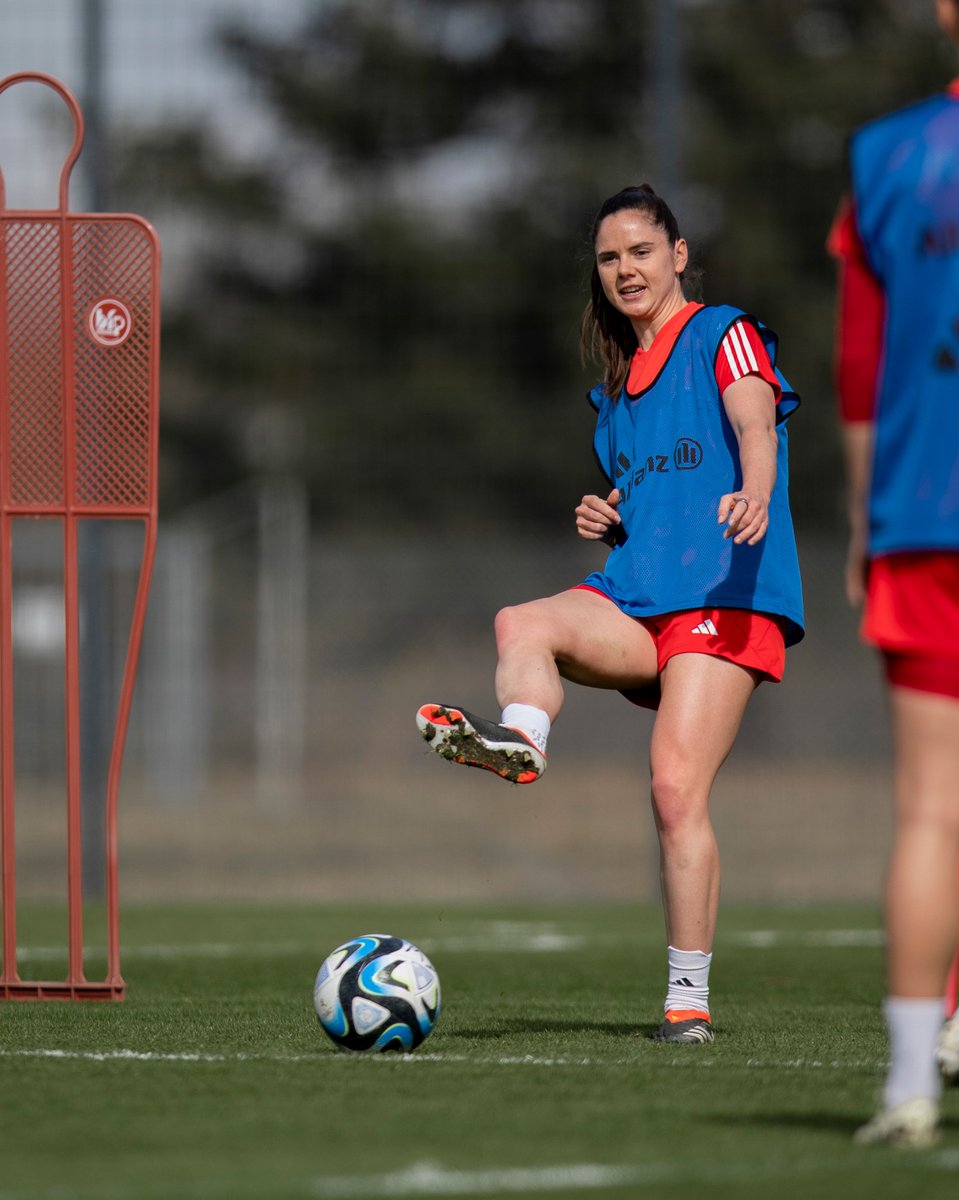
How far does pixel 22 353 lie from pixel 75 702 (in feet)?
3.50

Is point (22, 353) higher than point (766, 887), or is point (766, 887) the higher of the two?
point (22, 353)

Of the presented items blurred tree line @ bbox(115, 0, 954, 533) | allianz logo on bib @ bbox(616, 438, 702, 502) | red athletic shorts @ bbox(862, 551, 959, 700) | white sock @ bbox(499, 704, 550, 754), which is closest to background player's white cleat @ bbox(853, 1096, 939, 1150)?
red athletic shorts @ bbox(862, 551, 959, 700)

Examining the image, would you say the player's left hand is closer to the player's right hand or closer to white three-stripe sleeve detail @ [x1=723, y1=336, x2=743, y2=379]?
white three-stripe sleeve detail @ [x1=723, y1=336, x2=743, y2=379]

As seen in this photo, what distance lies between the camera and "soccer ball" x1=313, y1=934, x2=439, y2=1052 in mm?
4684

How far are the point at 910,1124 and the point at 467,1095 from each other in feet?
3.35

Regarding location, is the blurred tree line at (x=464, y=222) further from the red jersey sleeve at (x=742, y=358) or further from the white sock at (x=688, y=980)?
the white sock at (x=688, y=980)

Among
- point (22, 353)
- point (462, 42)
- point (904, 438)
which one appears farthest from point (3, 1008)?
point (462, 42)

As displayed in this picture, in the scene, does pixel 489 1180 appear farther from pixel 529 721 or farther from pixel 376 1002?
pixel 529 721

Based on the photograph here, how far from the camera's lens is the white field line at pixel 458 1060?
4.53 m

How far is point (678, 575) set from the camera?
5227 millimetres

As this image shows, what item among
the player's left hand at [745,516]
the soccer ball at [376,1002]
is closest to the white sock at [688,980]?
the soccer ball at [376,1002]

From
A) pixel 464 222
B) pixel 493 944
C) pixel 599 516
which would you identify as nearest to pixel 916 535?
pixel 599 516

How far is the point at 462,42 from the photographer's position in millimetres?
20875

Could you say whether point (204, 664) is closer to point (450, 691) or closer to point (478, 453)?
point (450, 691)
